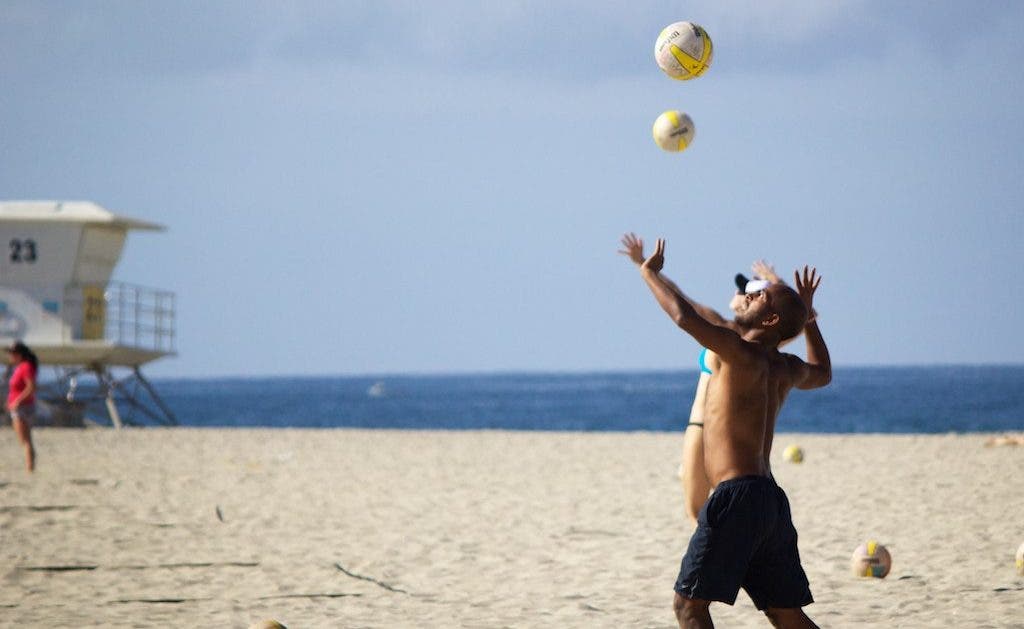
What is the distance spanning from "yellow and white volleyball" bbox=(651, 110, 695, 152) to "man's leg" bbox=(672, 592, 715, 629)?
398 centimetres

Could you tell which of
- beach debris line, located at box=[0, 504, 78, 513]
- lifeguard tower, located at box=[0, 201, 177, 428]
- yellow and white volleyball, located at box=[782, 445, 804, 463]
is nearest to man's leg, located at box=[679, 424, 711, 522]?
beach debris line, located at box=[0, 504, 78, 513]

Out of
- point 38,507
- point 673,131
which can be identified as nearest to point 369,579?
point 673,131

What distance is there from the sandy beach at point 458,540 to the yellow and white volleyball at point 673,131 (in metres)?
2.77

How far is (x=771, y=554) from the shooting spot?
16.4 ft

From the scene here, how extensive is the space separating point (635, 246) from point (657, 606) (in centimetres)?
Result: 298

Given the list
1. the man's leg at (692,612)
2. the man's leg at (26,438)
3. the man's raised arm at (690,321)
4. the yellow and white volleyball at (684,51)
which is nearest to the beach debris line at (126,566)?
the yellow and white volleyball at (684,51)

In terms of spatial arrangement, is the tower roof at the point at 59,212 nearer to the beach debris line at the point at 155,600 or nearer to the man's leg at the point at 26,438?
the man's leg at the point at 26,438

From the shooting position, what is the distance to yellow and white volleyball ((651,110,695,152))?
8312 millimetres

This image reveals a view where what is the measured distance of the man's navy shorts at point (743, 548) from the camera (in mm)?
Answer: 4863

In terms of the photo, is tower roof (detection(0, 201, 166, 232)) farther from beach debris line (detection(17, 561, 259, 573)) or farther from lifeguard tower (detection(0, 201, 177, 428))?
beach debris line (detection(17, 561, 259, 573))

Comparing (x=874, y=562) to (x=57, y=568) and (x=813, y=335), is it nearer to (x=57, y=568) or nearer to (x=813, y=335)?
(x=813, y=335)

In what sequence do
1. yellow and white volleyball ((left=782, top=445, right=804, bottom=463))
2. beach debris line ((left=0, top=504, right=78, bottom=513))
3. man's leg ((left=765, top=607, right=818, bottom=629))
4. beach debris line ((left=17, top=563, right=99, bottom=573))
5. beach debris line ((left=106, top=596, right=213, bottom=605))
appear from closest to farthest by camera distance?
man's leg ((left=765, top=607, right=818, bottom=629)) < beach debris line ((left=106, top=596, right=213, bottom=605)) < beach debris line ((left=17, top=563, right=99, bottom=573)) < beach debris line ((left=0, top=504, right=78, bottom=513)) < yellow and white volleyball ((left=782, top=445, right=804, bottom=463))

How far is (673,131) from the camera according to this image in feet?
27.3

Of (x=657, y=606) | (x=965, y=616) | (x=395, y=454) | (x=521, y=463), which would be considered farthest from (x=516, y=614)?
(x=395, y=454)
